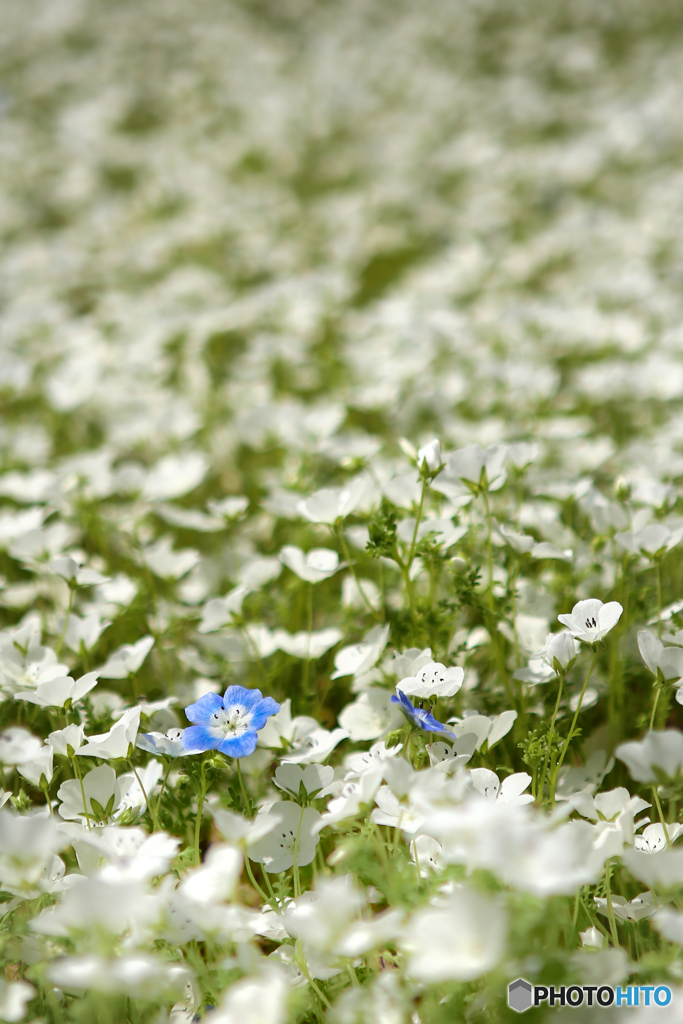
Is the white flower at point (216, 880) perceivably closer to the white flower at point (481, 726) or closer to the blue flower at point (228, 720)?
the blue flower at point (228, 720)

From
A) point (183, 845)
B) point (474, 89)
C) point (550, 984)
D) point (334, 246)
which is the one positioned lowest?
point (550, 984)

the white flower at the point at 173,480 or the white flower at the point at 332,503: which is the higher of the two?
the white flower at the point at 173,480

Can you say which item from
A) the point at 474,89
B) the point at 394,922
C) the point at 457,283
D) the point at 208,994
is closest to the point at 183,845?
the point at 208,994

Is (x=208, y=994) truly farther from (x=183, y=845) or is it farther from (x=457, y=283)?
(x=457, y=283)

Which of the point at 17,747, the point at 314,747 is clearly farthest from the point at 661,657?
the point at 17,747

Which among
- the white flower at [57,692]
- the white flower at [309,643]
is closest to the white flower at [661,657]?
the white flower at [309,643]

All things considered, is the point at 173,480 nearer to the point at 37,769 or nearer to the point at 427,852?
the point at 37,769

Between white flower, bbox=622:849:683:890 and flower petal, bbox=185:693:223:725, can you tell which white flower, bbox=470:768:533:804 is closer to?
white flower, bbox=622:849:683:890
